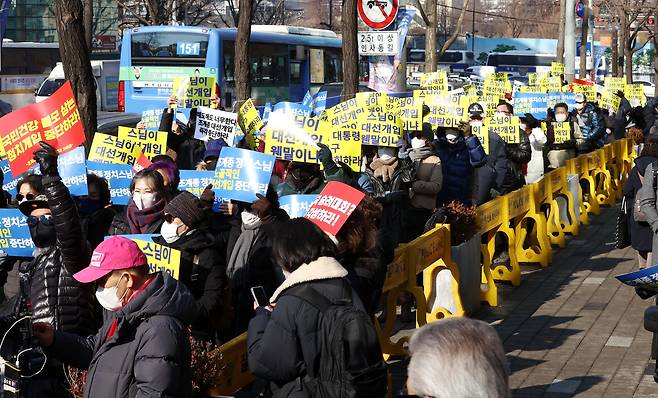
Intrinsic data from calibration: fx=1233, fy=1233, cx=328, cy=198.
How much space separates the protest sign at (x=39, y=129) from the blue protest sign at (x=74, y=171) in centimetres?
6

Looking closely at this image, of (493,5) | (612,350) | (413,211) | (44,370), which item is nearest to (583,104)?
(413,211)

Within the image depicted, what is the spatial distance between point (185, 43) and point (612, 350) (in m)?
23.3

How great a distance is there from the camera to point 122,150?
978cm

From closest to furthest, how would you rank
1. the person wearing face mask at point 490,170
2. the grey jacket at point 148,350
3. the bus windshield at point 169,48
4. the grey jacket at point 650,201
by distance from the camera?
the grey jacket at point 148,350 → the grey jacket at point 650,201 → the person wearing face mask at point 490,170 → the bus windshield at point 169,48

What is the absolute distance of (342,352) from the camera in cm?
470

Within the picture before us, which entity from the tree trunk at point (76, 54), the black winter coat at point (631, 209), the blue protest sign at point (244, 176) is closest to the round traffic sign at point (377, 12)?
the black winter coat at point (631, 209)

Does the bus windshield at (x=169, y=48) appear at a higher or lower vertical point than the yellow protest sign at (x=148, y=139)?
higher

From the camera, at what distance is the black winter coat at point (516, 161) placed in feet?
46.9

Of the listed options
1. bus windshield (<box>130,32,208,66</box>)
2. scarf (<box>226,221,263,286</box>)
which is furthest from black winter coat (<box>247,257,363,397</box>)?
bus windshield (<box>130,32,208,66</box>)

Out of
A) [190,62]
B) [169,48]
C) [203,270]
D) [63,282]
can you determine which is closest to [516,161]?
[203,270]

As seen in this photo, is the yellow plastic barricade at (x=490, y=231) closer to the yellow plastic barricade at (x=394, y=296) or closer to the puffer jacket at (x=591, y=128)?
the yellow plastic barricade at (x=394, y=296)

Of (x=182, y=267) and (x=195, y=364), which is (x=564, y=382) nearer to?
(x=182, y=267)

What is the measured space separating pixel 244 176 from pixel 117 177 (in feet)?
4.93

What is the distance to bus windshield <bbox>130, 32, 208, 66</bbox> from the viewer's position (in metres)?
31.4
